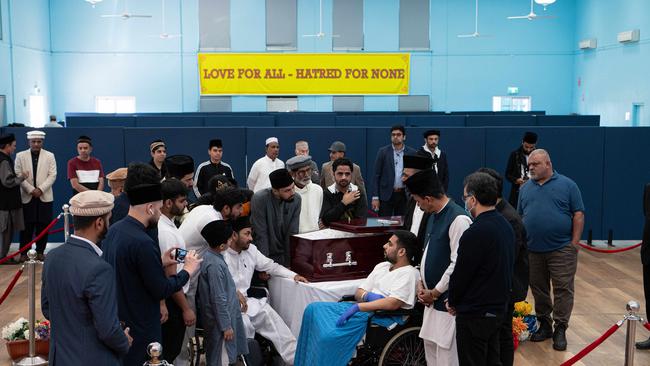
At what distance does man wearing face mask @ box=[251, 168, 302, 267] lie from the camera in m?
5.92

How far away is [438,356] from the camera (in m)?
4.82

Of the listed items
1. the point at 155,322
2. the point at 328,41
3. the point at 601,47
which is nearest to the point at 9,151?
the point at 155,322

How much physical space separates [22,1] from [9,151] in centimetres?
1415

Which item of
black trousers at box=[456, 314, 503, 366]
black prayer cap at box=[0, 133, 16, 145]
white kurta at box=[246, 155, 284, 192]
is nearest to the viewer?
black trousers at box=[456, 314, 503, 366]


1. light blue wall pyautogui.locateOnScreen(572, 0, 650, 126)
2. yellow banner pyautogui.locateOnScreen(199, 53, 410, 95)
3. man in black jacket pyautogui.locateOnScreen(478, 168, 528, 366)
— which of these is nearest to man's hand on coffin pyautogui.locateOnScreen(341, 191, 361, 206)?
man in black jacket pyautogui.locateOnScreen(478, 168, 528, 366)

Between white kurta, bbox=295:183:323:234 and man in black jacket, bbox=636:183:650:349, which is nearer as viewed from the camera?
man in black jacket, bbox=636:183:650:349

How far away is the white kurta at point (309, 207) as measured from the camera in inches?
255

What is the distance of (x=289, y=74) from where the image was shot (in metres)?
25.2

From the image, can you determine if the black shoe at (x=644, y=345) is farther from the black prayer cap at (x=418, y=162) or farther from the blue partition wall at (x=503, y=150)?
the blue partition wall at (x=503, y=150)

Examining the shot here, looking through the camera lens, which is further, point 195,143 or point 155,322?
point 195,143

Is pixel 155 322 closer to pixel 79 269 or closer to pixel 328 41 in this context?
pixel 79 269

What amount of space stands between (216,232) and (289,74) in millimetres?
20816

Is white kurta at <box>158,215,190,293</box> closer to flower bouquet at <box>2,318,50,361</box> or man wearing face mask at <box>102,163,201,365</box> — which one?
man wearing face mask at <box>102,163,201,365</box>

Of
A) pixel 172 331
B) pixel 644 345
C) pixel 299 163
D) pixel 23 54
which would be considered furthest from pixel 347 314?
pixel 23 54
